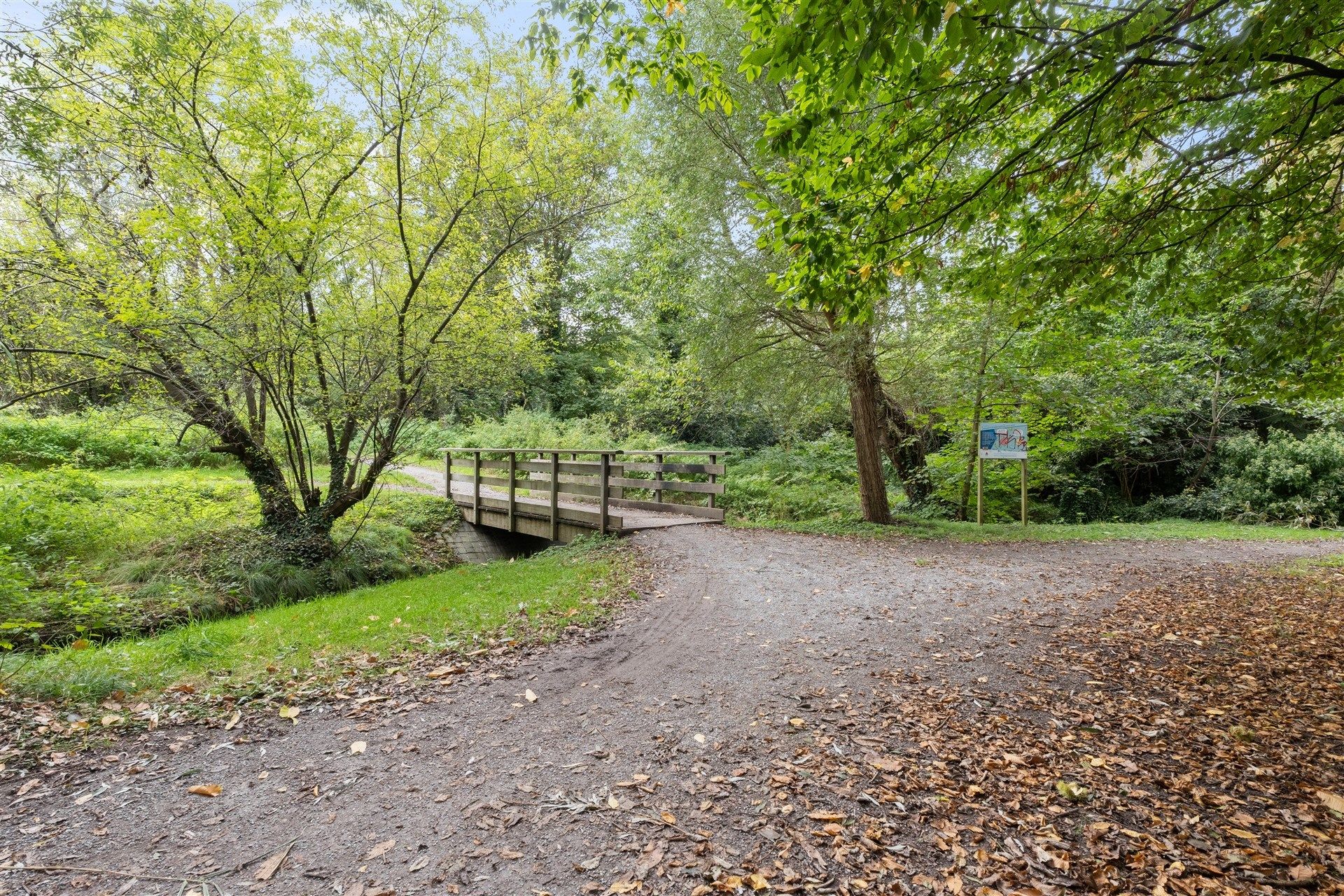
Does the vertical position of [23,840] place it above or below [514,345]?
below

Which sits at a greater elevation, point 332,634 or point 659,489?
point 659,489

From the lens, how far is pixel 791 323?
391 inches

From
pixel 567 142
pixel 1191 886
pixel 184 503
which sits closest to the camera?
pixel 1191 886

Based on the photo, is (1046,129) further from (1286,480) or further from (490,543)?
(1286,480)

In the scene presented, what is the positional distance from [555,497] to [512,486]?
1.21 m

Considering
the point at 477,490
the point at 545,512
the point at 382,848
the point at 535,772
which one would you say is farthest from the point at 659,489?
the point at 382,848

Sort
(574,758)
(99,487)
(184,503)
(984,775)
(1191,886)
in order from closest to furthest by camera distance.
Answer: (1191,886)
(984,775)
(574,758)
(184,503)
(99,487)

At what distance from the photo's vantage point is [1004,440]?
10.5 meters

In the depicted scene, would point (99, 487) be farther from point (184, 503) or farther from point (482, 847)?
point (482, 847)

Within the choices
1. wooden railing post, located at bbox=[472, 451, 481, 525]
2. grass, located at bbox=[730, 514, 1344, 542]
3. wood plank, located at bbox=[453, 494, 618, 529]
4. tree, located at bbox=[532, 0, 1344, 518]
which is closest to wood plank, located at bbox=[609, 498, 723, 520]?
grass, located at bbox=[730, 514, 1344, 542]

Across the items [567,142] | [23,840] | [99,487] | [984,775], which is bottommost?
[23,840]

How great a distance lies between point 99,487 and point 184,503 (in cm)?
209

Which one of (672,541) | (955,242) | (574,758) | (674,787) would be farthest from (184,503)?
(955,242)

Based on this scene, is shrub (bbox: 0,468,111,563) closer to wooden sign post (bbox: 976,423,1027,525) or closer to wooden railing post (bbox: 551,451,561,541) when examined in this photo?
wooden railing post (bbox: 551,451,561,541)
